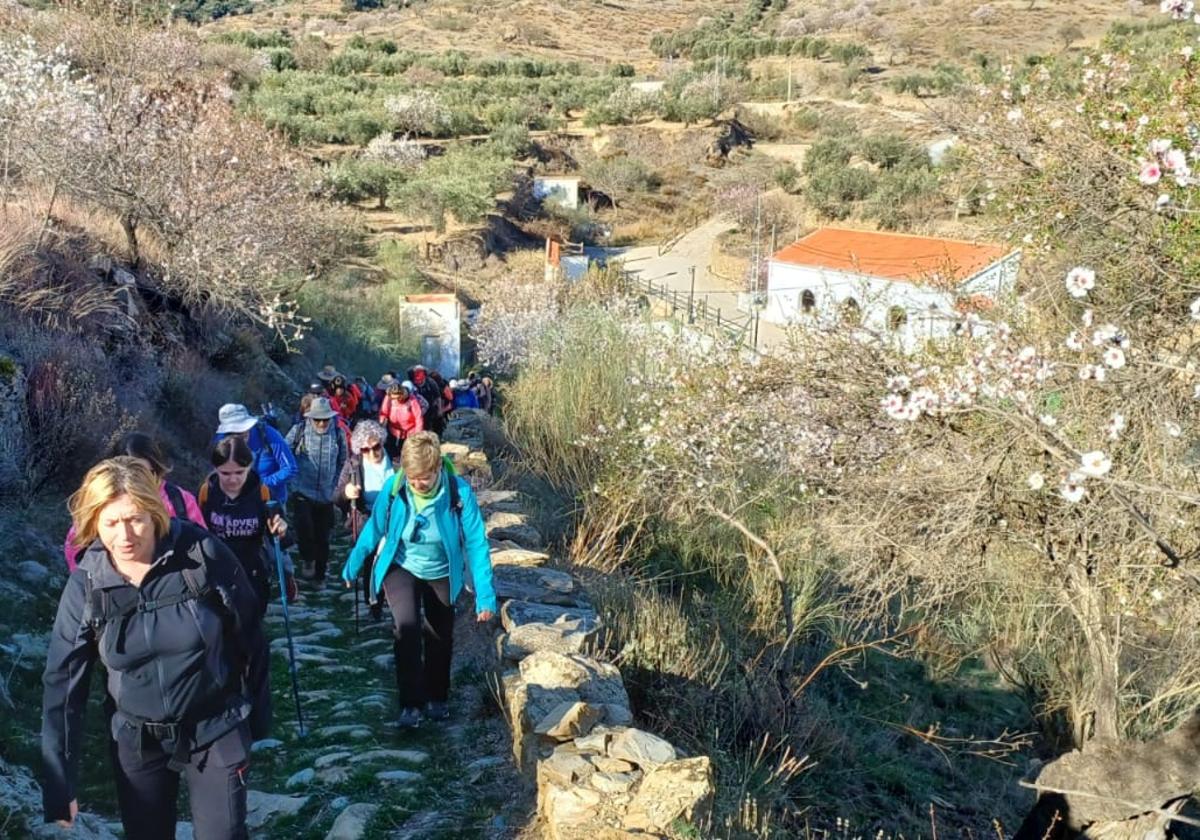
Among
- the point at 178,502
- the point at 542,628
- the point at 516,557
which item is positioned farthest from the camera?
the point at 516,557

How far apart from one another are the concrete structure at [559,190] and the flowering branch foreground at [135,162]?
31.6 metres

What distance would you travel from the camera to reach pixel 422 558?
16.4ft

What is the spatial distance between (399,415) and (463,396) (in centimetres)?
554

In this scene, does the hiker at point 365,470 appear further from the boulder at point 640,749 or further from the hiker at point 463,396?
the hiker at point 463,396

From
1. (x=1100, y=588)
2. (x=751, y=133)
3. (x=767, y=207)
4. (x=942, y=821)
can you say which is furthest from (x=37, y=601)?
(x=751, y=133)

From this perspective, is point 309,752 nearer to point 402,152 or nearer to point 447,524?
point 447,524

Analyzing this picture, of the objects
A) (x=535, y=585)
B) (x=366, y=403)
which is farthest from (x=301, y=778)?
(x=366, y=403)

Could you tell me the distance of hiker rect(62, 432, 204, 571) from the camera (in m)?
3.89

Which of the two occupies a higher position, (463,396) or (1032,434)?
(1032,434)

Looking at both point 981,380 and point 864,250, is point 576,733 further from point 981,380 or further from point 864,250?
point 864,250

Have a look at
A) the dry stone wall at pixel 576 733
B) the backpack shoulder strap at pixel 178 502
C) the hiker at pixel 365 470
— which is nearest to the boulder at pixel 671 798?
the dry stone wall at pixel 576 733

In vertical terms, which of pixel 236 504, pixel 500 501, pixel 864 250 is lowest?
pixel 864 250

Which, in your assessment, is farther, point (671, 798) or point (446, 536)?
point (446, 536)

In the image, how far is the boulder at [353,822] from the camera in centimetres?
407
